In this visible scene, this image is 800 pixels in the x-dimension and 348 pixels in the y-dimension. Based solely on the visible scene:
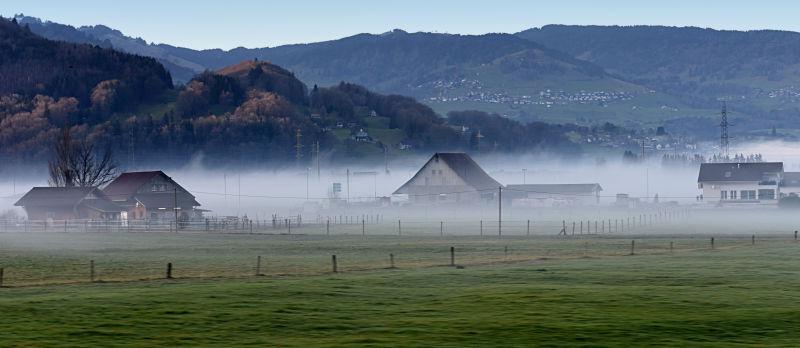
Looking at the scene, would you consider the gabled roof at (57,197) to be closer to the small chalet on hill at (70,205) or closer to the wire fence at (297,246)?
the small chalet on hill at (70,205)

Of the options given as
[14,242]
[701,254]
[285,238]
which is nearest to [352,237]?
[285,238]

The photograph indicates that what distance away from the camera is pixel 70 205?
172 m

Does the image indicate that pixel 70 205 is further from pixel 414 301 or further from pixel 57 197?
pixel 414 301

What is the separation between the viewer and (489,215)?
7707 inches

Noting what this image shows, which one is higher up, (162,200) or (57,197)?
(57,197)

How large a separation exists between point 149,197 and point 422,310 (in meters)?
134

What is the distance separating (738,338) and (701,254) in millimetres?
42349

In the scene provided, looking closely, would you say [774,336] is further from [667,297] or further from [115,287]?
[115,287]

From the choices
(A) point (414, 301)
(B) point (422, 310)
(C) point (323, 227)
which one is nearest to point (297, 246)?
(C) point (323, 227)

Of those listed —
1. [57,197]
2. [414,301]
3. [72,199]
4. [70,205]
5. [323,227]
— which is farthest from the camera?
[57,197]

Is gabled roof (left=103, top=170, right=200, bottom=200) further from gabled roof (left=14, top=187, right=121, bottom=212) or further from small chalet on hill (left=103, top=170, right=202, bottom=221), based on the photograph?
gabled roof (left=14, top=187, right=121, bottom=212)

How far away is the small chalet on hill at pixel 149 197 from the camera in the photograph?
17688 centimetres

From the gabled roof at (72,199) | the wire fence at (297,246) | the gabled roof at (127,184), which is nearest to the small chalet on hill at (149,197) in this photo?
the gabled roof at (127,184)

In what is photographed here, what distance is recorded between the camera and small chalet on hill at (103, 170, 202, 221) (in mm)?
176875
